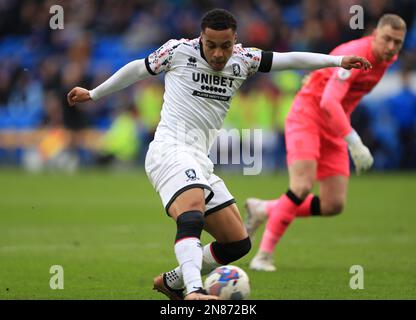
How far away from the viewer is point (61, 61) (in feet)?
84.6

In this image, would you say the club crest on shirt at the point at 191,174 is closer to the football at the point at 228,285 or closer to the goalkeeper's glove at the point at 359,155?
the football at the point at 228,285

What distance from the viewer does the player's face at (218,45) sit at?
6.70 m

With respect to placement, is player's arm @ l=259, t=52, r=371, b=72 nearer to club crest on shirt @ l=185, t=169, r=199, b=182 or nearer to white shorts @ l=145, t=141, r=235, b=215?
white shorts @ l=145, t=141, r=235, b=215

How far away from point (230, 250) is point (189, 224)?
0.83m

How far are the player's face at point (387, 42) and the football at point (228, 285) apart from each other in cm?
347

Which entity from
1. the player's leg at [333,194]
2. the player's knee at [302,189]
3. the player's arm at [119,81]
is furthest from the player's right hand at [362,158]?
the player's arm at [119,81]

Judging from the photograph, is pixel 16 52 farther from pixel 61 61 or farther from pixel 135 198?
pixel 135 198

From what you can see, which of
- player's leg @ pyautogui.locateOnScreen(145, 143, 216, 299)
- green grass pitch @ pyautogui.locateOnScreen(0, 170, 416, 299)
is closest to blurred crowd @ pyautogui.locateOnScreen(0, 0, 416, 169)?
green grass pitch @ pyautogui.locateOnScreen(0, 170, 416, 299)

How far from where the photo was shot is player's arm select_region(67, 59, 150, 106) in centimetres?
705

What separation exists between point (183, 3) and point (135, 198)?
455 inches

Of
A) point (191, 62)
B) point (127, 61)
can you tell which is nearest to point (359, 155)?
point (191, 62)

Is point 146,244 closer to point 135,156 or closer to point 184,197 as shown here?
point 184,197

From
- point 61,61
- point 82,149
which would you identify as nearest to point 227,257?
point 82,149
